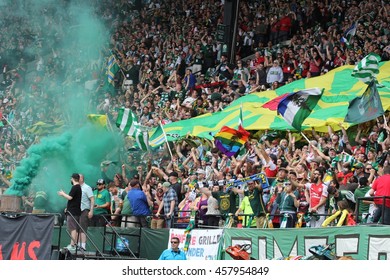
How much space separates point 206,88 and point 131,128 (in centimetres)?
353

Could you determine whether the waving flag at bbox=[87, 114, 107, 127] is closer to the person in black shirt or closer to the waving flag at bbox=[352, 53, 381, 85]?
the person in black shirt

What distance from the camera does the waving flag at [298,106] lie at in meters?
17.6

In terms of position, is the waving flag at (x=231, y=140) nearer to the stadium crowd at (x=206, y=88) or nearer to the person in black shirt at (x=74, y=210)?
the stadium crowd at (x=206, y=88)

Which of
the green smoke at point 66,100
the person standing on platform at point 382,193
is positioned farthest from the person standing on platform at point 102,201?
the person standing on platform at point 382,193

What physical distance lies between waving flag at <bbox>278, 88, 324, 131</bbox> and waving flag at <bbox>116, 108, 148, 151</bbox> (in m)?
4.09

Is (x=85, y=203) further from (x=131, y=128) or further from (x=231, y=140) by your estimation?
(x=131, y=128)

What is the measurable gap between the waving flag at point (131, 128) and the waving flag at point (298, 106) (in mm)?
4087

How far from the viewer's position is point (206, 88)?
24.0 meters

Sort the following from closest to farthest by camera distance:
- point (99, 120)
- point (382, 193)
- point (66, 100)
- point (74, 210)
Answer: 1. point (382, 193)
2. point (74, 210)
3. point (99, 120)
4. point (66, 100)

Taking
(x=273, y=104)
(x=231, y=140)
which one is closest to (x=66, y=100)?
(x=273, y=104)

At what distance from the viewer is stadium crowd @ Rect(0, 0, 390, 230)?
15102mm

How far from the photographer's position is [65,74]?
31109mm

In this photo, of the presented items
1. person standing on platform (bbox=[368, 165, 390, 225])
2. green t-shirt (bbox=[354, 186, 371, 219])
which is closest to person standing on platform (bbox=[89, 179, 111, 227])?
green t-shirt (bbox=[354, 186, 371, 219])

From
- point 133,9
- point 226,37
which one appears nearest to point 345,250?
point 226,37
